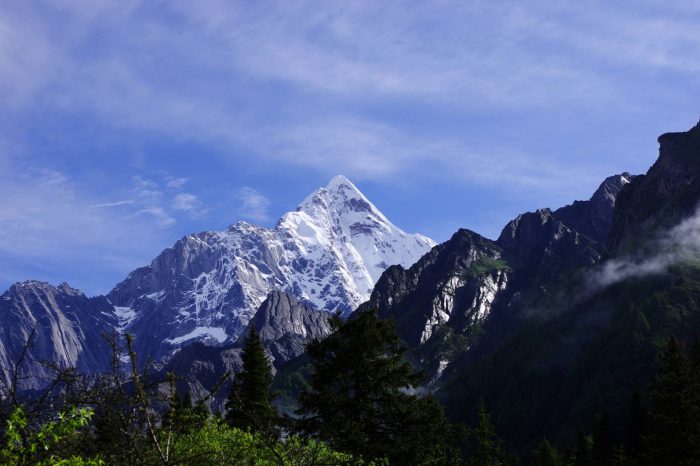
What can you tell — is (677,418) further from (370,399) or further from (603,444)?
(603,444)

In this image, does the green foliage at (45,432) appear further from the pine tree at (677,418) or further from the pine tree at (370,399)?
the pine tree at (677,418)

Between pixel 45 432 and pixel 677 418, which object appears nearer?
pixel 45 432

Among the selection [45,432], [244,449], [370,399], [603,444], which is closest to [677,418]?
[370,399]

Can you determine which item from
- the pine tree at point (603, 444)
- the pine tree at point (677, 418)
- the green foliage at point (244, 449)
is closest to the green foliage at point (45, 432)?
the green foliage at point (244, 449)

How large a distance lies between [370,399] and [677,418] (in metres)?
22.0

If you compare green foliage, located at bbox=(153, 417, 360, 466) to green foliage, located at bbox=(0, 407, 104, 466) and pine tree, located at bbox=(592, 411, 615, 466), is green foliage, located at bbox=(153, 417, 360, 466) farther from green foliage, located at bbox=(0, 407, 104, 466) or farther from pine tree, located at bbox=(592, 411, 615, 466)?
pine tree, located at bbox=(592, 411, 615, 466)

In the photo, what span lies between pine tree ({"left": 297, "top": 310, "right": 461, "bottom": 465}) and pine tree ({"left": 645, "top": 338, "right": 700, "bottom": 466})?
1736 centimetres

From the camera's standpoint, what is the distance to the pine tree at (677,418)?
42812mm

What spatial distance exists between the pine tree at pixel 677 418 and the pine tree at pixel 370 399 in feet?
57.0

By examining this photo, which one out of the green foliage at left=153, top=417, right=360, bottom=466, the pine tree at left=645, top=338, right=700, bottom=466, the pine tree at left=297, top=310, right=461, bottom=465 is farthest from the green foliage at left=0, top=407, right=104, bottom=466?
the pine tree at left=645, top=338, right=700, bottom=466

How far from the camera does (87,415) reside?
11.6m

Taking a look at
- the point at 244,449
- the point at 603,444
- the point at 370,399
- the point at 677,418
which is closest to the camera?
the point at 244,449

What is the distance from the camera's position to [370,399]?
3334 cm

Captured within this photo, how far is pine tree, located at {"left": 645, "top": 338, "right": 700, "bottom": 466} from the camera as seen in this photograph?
1686 inches
